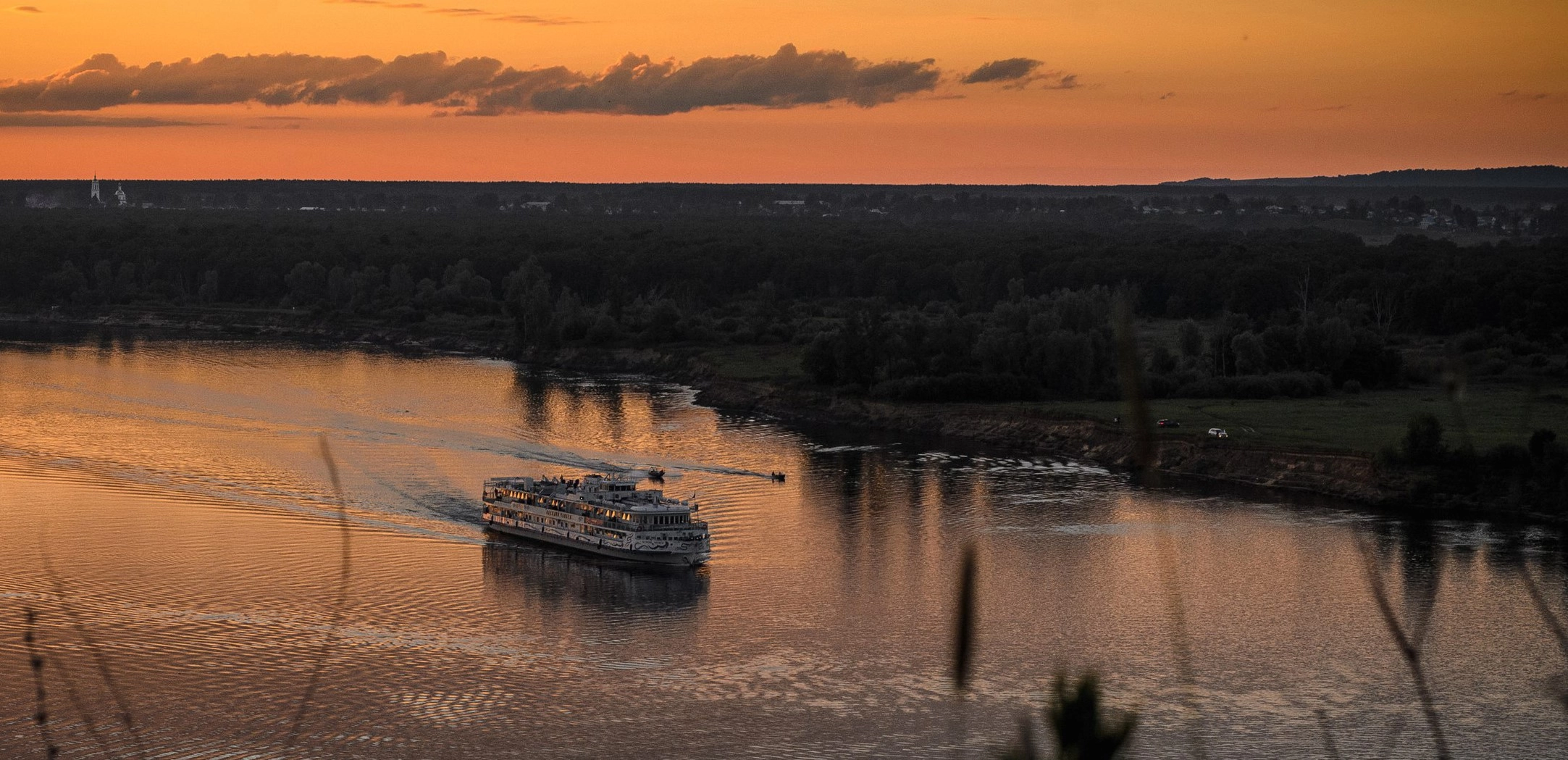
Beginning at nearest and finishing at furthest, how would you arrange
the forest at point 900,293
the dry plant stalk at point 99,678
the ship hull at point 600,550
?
the dry plant stalk at point 99,678 → the ship hull at point 600,550 → the forest at point 900,293

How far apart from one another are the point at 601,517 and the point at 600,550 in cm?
86

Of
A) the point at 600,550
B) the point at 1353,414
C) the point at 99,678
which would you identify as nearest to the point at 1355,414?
the point at 1353,414

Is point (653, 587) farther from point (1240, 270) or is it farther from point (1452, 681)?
point (1240, 270)

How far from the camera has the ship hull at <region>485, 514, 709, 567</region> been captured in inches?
1580

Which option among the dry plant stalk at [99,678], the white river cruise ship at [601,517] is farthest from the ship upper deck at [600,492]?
the dry plant stalk at [99,678]

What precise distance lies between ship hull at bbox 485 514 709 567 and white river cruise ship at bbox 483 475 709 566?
0.06 ft

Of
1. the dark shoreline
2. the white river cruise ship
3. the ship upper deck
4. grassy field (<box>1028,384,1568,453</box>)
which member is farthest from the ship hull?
grassy field (<box>1028,384,1568,453</box>)

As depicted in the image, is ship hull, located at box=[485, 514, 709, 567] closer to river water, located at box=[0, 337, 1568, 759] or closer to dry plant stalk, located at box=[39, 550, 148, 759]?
river water, located at box=[0, 337, 1568, 759]

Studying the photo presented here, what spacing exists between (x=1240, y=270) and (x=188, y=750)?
255ft

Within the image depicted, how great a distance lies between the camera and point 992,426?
6253 cm

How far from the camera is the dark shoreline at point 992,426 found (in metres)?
49.5

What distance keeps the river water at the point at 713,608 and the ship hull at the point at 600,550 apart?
359mm

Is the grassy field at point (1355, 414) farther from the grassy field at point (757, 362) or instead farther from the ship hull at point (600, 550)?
the ship hull at point (600, 550)

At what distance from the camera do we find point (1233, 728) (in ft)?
90.9
